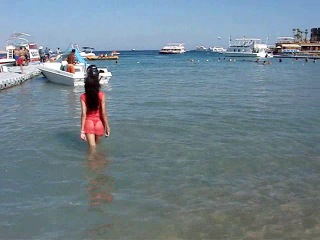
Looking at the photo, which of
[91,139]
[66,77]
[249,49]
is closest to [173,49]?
[249,49]

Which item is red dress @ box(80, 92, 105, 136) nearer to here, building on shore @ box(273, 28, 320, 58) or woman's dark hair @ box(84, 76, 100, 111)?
woman's dark hair @ box(84, 76, 100, 111)

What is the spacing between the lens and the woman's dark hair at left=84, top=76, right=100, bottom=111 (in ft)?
21.7

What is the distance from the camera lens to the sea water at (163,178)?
470 cm

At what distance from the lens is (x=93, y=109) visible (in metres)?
6.85

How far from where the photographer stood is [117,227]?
4660mm

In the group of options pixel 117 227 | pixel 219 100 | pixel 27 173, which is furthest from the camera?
pixel 219 100

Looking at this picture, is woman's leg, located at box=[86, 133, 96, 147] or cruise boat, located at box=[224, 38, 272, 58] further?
cruise boat, located at box=[224, 38, 272, 58]

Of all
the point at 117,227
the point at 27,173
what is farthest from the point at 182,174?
the point at 27,173

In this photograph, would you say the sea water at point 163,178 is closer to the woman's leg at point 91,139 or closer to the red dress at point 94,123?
the woman's leg at point 91,139

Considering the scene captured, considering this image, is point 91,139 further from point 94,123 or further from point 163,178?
point 163,178

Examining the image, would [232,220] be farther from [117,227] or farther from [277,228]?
[117,227]

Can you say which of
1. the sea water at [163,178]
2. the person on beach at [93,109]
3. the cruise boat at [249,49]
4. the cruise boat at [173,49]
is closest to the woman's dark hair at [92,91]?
the person on beach at [93,109]

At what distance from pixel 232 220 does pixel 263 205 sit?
2.43 ft

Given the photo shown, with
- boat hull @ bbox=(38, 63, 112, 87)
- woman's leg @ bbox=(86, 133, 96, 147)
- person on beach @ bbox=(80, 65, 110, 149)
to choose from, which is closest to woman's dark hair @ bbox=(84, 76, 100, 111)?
person on beach @ bbox=(80, 65, 110, 149)
